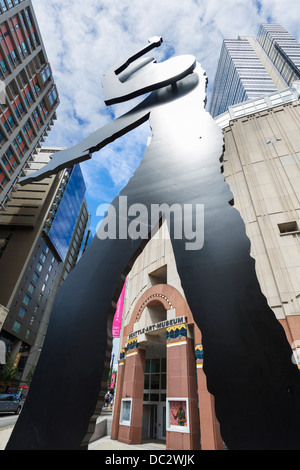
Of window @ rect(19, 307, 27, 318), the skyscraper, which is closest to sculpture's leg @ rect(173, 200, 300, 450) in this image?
window @ rect(19, 307, 27, 318)

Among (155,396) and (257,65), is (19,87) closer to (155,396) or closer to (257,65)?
(155,396)

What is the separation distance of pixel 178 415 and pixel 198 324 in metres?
10.9

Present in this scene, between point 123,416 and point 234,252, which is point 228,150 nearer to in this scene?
point 234,252

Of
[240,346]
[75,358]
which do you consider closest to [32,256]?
[75,358]

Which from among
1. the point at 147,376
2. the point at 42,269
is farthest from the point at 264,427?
the point at 42,269

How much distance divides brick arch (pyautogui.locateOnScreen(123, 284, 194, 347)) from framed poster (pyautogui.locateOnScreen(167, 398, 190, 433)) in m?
3.44

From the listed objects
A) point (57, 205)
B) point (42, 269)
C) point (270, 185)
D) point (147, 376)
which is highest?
point (57, 205)

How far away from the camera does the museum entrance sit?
553 inches

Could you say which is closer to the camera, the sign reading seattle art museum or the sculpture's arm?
the sculpture's arm

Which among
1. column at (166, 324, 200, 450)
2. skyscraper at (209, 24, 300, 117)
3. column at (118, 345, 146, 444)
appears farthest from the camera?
skyscraper at (209, 24, 300, 117)

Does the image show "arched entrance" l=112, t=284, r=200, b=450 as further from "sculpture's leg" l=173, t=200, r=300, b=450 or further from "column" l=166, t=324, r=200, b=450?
"sculpture's leg" l=173, t=200, r=300, b=450

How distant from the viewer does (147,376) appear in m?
16.0

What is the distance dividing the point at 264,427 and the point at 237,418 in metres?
0.17

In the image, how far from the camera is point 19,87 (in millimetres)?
32062
